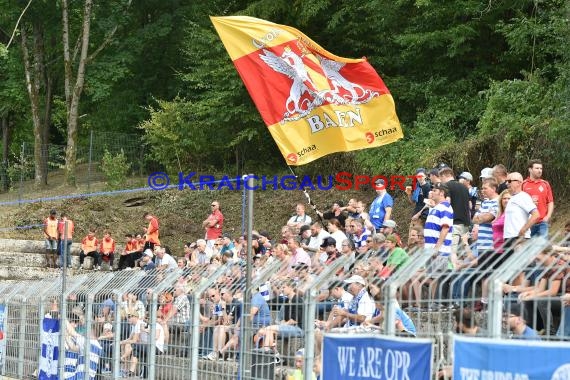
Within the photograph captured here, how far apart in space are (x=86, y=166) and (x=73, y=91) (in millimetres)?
2949

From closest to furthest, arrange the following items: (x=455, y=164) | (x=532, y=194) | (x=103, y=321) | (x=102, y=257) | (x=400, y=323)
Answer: (x=400, y=323) → (x=103, y=321) → (x=532, y=194) → (x=455, y=164) → (x=102, y=257)

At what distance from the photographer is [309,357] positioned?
358 inches

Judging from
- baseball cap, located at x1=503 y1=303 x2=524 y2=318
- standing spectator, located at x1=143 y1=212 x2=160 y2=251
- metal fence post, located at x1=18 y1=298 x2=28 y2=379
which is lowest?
metal fence post, located at x1=18 y1=298 x2=28 y2=379

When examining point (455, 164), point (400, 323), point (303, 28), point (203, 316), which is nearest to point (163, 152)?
point (303, 28)

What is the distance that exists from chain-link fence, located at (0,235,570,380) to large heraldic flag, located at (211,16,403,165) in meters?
3.21

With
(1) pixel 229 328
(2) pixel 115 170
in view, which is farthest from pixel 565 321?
(2) pixel 115 170

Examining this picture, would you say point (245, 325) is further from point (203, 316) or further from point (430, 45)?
point (430, 45)

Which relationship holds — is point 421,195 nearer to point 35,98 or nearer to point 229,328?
point 229,328

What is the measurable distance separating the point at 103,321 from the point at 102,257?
15.5m

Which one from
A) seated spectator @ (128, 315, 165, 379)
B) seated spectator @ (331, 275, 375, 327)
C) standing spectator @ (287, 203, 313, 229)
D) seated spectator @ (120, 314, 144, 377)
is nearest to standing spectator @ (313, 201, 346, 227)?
standing spectator @ (287, 203, 313, 229)

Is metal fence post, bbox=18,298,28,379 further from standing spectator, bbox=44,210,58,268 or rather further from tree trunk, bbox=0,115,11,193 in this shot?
tree trunk, bbox=0,115,11,193

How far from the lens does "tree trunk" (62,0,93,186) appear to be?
126 ft

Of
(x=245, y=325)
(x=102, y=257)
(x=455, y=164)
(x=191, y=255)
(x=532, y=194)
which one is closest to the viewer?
(x=245, y=325)

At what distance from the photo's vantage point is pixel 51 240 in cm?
2955
